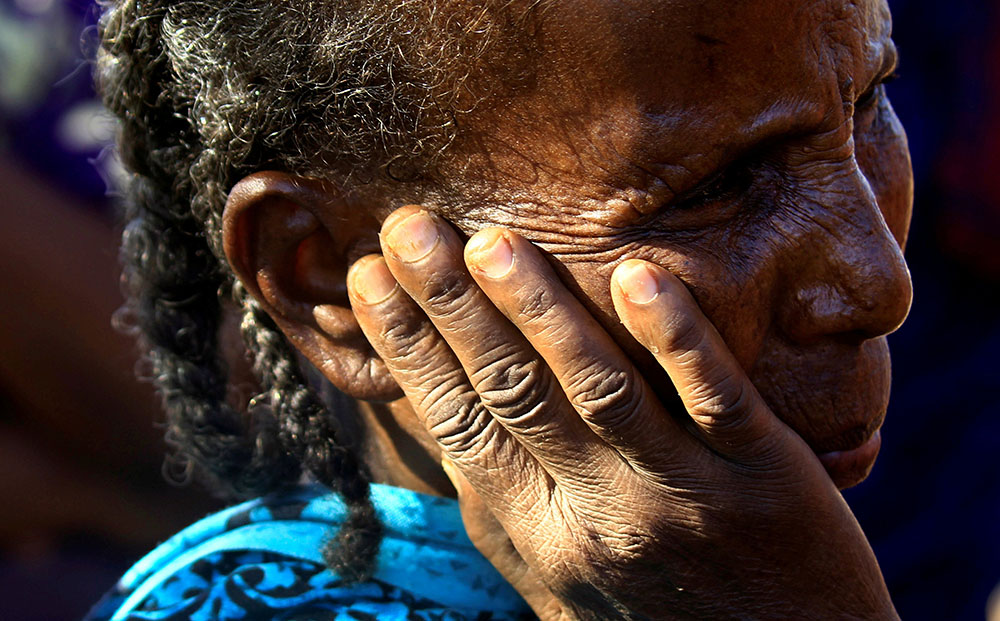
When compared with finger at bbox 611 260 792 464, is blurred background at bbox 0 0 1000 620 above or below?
below

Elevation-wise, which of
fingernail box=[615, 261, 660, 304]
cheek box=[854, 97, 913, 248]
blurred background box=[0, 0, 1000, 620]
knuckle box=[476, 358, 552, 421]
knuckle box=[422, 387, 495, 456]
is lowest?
blurred background box=[0, 0, 1000, 620]

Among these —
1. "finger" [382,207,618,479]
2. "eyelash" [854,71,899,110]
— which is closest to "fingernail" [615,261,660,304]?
"finger" [382,207,618,479]

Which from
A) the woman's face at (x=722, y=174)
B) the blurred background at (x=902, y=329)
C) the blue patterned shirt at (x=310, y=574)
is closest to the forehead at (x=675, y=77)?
the woman's face at (x=722, y=174)

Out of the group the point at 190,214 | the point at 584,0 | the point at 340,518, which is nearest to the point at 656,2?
the point at 584,0

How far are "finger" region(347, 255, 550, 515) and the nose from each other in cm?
59

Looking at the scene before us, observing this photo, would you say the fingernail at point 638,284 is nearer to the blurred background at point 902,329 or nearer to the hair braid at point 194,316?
the hair braid at point 194,316

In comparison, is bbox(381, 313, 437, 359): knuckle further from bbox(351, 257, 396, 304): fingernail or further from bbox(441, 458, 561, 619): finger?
bbox(441, 458, 561, 619): finger

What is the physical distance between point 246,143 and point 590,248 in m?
0.73

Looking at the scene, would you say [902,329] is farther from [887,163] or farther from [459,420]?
[459,420]

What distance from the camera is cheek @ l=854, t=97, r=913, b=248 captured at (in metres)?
2.06

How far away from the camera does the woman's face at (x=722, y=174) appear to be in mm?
1588

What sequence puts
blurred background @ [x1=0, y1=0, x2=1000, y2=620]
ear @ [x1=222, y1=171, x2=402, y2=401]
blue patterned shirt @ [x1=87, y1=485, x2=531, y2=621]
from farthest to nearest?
blurred background @ [x1=0, y1=0, x2=1000, y2=620], blue patterned shirt @ [x1=87, y1=485, x2=531, y2=621], ear @ [x1=222, y1=171, x2=402, y2=401]

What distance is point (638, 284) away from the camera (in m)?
1.62

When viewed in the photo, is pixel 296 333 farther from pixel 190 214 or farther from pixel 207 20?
→ pixel 207 20
